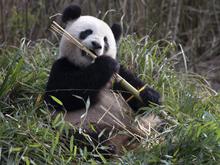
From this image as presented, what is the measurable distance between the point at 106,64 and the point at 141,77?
3.21ft

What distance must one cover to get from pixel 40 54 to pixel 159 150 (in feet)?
6.63

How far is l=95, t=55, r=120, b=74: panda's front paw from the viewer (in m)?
4.66

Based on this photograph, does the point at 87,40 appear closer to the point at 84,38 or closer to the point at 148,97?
the point at 84,38

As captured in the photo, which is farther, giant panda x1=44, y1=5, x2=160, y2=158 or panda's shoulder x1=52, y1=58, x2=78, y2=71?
panda's shoulder x1=52, y1=58, x2=78, y2=71

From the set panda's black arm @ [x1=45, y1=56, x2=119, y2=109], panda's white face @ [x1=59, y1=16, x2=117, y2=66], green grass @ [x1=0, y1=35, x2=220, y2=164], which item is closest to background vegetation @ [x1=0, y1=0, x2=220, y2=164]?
green grass @ [x1=0, y1=35, x2=220, y2=164]

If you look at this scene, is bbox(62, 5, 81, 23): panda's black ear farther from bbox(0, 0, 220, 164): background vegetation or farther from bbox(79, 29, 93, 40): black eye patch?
bbox(0, 0, 220, 164): background vegetation

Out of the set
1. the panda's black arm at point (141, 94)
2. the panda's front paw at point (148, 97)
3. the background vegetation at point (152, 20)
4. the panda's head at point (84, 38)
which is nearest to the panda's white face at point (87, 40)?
the panda's head at point (84, 38)

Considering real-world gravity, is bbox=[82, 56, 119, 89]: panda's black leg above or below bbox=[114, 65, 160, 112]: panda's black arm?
above

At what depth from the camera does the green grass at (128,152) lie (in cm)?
402

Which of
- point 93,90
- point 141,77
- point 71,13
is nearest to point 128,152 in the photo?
point 93,90

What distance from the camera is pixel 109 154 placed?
4410 millimetres

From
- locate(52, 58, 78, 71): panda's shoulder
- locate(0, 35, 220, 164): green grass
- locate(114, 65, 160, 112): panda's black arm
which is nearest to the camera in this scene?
locate(0, 35, 220, 164): green grass

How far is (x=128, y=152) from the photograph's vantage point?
13.8ft

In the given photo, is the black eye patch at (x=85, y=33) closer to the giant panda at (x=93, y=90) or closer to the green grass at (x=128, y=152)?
the giant panda at (x=93, y=90)
